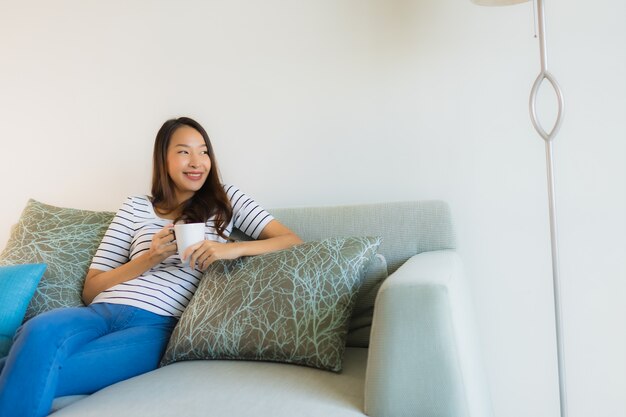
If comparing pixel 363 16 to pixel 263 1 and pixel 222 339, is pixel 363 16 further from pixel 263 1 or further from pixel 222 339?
pixel 222 339

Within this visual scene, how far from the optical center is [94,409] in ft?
4.09

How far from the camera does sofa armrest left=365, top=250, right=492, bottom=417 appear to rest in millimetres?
1090

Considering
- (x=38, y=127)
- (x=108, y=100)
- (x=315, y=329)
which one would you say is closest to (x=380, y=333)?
(x=315, y=329)

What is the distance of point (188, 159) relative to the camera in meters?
1.99

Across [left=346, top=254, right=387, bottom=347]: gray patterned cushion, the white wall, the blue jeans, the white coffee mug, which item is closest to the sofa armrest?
[left=346, top=254, right=387, bottom=347]: gray patterned cushion

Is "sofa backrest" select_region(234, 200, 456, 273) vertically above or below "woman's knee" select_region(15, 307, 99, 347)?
above

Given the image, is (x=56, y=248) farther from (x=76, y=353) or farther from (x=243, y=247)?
(x=243, y=247)

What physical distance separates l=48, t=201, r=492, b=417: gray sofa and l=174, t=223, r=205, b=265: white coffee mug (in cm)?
31

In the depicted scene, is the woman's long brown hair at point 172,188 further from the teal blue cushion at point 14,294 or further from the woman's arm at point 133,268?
the teal blue cushion at point 14,294

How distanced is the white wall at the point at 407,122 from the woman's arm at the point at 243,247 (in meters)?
0.36

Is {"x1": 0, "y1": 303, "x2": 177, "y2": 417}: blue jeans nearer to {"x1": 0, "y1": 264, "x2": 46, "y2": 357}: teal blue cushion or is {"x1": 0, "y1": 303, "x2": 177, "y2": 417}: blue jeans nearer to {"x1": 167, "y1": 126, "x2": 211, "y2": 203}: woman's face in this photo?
{"x1": 0, "y1": 264, "x2": 46, "y2": 357}: teal blue cushion

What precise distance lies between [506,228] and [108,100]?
1.67m

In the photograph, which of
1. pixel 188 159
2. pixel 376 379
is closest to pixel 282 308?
pixel 376 379

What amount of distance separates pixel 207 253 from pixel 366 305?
47 cm
